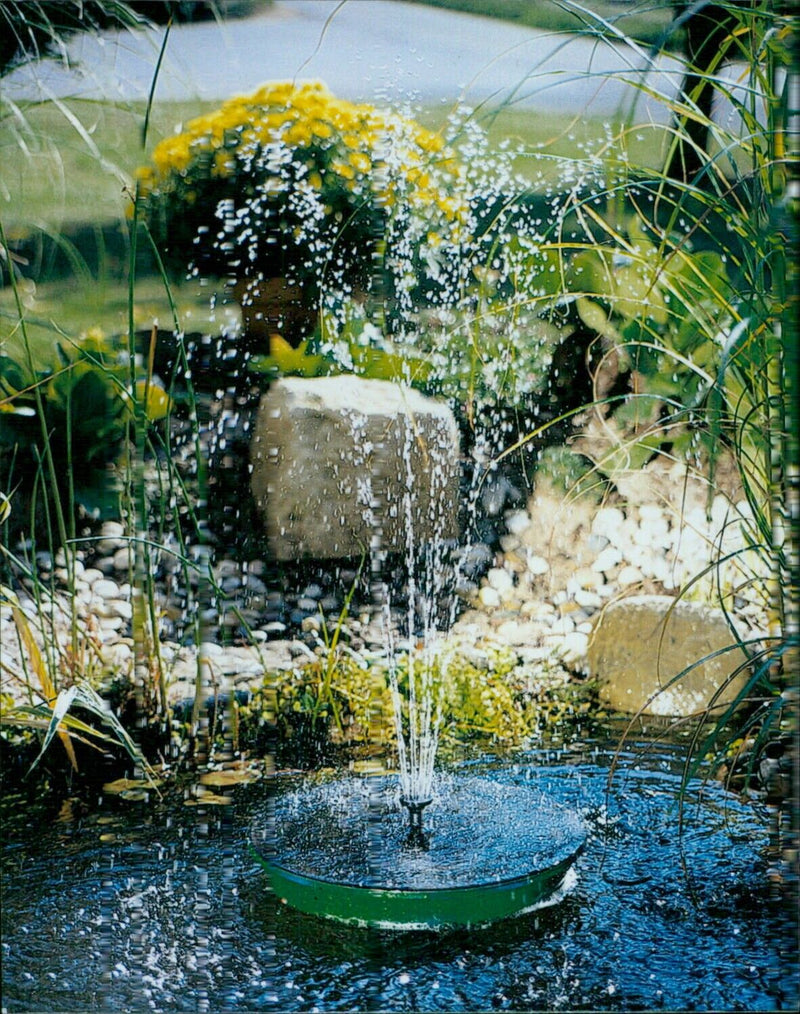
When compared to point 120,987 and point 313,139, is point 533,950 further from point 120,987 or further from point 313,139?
point 313,139

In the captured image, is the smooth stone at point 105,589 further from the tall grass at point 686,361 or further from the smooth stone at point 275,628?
the smooth stone at point 275,628

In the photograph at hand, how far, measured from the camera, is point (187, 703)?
268 cm

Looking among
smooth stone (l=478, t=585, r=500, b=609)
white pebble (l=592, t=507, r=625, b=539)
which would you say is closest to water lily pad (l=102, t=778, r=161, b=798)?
smooth stone (l=478, t=585, r=500, b=609)

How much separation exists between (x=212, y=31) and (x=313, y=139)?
507 mm

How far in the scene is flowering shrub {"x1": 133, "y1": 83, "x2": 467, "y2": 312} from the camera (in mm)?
3562

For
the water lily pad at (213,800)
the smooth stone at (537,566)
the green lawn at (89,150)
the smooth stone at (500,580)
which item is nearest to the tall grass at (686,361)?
the green lawn at (89,150)

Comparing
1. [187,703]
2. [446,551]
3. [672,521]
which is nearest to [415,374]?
[446,551]

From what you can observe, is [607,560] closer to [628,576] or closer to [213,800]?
[628,576]

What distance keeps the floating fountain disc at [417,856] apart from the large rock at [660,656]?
2.38 feet

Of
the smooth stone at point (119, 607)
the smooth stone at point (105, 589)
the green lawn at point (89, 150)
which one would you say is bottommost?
the smooth stone at point (119, 607)

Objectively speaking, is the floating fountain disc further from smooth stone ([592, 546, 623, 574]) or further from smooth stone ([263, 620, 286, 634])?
smooth stone ([592, 546, 623, 574])

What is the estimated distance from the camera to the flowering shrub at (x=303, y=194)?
3562 millimetres

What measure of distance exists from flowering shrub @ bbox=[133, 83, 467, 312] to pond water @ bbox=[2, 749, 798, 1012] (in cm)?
221

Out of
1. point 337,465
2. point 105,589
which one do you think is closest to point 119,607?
point 105,589
